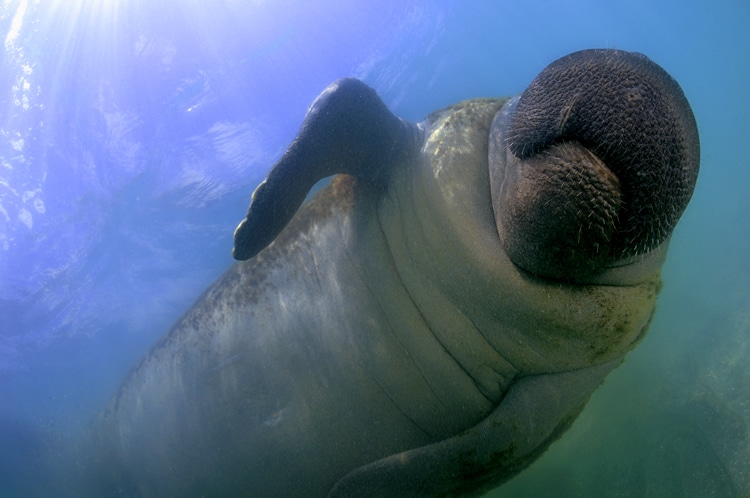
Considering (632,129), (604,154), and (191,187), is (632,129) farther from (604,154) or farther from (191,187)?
(191,187)

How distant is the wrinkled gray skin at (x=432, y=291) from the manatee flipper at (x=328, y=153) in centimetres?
2

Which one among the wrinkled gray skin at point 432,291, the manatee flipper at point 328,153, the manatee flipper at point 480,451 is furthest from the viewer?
the manatee flipper at point 328,153

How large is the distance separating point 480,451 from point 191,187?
42.4 feet

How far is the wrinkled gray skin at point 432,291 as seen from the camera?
2.08 m

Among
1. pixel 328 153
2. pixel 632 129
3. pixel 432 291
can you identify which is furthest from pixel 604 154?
pixel 328 153

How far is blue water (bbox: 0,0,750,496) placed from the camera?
1038 cm

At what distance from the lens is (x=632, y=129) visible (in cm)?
191

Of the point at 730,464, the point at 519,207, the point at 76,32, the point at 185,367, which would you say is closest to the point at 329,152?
the point at 519,207

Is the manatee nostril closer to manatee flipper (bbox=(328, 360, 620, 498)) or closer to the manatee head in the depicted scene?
the manatee head

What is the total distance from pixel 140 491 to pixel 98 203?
32.9 ft

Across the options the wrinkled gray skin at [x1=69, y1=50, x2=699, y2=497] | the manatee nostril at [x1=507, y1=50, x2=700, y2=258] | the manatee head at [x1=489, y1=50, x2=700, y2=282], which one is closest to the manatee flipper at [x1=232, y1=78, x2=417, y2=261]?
the wrinkled gray skin at [x1=69, y1=50, x2=699, y2=497]

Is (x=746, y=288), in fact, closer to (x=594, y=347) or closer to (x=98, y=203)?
(x=594, y=347)

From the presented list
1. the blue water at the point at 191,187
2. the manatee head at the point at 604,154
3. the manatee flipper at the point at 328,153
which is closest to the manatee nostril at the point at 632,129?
the manatee head at the point at 604,154

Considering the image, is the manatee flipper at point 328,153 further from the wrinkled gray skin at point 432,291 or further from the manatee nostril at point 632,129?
the manatee nostril at point 632,129
